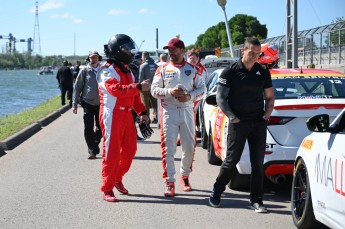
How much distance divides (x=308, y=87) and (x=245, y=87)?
5.31 feet

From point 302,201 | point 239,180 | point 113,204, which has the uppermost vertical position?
point 302,201

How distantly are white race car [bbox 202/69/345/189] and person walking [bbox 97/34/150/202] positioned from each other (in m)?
1.21

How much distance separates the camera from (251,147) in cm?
698

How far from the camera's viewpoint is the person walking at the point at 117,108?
757cm

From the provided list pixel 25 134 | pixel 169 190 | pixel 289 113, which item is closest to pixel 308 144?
pixel 289 113

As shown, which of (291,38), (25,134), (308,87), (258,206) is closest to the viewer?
(258,206)

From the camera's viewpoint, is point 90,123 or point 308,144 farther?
point 90,123

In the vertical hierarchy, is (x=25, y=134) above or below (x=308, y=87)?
below

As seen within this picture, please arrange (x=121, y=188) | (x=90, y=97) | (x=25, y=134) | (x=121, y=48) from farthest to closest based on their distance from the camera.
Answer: (x=25, y=134)
(x=90, y=97)
(x=121, y=188)
(x=121, y=48)

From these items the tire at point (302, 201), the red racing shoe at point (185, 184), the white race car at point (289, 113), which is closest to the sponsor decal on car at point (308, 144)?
the tire at point (302, 201)

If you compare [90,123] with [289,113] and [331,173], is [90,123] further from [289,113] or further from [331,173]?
[331,173]

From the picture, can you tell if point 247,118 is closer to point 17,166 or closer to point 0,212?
point 0,212

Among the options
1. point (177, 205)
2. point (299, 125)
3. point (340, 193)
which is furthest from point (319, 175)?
point (177, 205)

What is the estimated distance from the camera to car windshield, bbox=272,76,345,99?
26.1 feet
